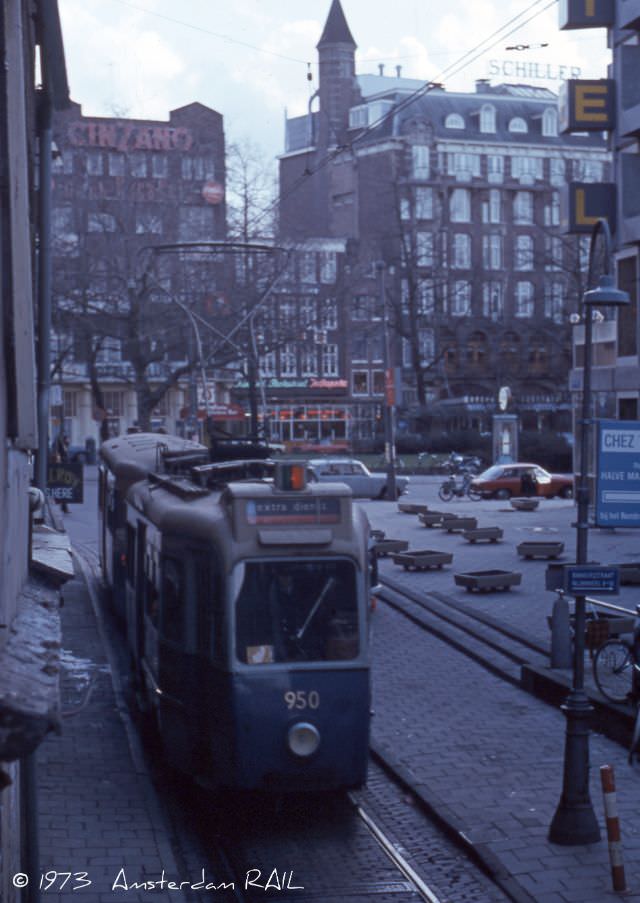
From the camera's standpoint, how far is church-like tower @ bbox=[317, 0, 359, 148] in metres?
91.8

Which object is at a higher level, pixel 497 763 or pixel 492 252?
pixel 492 252

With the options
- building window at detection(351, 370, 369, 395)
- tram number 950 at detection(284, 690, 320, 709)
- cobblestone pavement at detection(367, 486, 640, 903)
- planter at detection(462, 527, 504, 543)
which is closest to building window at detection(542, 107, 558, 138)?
building window at detection(351, 370, 369, 395)

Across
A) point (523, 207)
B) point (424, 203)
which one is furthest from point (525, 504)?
point (523, 207)

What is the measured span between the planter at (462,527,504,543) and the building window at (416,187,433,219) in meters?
56.7

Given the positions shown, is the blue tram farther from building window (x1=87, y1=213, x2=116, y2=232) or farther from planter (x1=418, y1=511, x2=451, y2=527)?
building window (x1=87, y1=213, x2=116, y2=232)

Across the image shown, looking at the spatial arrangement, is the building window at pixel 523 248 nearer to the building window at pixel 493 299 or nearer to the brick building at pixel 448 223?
the brick building at pixel 448 223

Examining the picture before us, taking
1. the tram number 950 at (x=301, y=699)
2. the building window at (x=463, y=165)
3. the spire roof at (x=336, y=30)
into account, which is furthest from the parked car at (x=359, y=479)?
the spire roof at (x=336, y=30)

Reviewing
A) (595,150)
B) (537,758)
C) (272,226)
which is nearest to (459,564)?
(537,758)

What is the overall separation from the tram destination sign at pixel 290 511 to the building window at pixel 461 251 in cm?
7946

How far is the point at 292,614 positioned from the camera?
1053cm

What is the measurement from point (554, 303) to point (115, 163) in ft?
130

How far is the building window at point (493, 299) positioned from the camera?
87562mm

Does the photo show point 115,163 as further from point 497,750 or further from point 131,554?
point 497,750

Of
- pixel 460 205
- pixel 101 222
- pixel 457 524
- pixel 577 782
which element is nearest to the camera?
pixel 577 782
